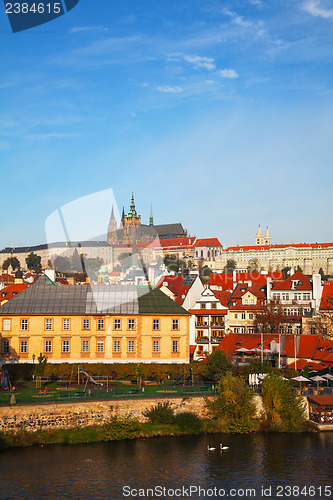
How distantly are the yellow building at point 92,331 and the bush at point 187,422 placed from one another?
45.0 feet

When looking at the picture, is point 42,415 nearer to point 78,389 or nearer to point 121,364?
point 78,389

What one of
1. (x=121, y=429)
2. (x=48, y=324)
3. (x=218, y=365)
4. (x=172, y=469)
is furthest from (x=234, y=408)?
(x=48, y=324)

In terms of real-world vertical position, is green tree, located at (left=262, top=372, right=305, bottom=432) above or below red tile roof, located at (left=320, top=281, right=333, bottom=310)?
below

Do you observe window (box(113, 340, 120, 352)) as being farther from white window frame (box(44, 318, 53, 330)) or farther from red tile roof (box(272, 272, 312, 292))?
red tile roof (box(272, 272, 312, 292))

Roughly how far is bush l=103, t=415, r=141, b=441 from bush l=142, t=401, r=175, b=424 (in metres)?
1.13

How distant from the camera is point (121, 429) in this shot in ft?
138

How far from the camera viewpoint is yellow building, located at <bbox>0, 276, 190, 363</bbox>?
5744 cm

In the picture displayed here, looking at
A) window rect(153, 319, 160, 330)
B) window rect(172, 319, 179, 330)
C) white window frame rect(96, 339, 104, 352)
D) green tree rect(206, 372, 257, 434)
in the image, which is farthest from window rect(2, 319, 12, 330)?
green tree rect(206, 372, 257, 434)

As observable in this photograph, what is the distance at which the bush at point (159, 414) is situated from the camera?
4353 cm

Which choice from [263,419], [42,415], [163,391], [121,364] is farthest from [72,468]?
[121,364]

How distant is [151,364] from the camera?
5628 cm

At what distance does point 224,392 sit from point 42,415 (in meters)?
13.0

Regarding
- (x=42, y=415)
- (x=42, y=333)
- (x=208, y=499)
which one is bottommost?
(x=208, y=499)

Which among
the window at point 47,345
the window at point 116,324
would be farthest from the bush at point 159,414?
the window at point 47,345
